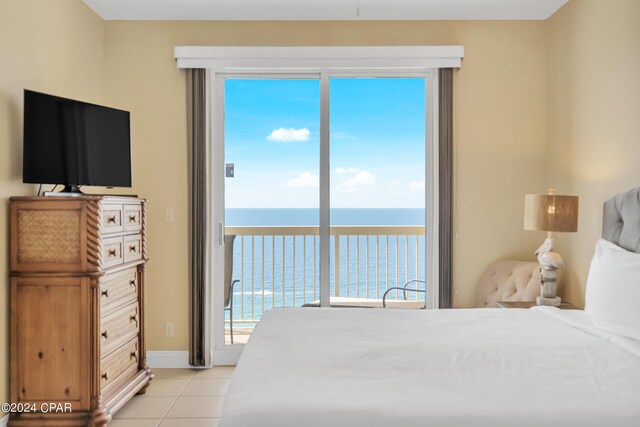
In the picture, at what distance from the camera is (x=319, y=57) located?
3.90 meters

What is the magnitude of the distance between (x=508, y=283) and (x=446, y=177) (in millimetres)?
920

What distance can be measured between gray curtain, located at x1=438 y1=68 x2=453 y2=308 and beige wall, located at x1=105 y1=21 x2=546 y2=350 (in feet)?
0.29

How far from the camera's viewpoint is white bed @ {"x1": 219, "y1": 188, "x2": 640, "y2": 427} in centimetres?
134

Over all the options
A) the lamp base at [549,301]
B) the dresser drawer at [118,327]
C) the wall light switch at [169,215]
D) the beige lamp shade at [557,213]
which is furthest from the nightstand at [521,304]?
the wall light switch at [169,215]

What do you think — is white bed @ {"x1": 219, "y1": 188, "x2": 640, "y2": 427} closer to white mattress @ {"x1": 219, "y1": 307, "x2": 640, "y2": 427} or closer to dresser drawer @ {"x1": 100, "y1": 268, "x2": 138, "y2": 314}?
white mattress @ {"x1": 219, "y1": 307, "x2": 640, "y2": 427}

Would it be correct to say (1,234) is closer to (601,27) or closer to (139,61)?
(139,61)

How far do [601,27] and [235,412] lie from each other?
3.16 meters

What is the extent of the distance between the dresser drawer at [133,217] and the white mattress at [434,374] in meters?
1.27

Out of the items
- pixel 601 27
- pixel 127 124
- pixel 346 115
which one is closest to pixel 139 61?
pixel 127 124

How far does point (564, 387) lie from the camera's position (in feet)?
4.92

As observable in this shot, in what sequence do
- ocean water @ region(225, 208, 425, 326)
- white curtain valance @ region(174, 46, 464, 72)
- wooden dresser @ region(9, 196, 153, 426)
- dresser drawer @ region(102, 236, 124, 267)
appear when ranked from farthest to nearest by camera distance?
ocean water @ region(225, 208, 425, 326)
white curtain valance @ region(174, 46, 464, 72)
dresser drawer @ region(102, 236, 124, 267)
wooden dresser @ region(9, 196, 153, 426)

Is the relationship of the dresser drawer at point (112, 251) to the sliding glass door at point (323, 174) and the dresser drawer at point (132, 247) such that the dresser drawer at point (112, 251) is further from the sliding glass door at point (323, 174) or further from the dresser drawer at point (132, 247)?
the sliding glass door at point (323, 174)

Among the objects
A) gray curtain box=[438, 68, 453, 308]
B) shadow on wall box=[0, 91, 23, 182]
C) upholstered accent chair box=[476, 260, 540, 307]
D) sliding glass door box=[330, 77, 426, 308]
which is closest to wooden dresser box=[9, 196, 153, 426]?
shadow on wall box=[0, 91, 23, 182]

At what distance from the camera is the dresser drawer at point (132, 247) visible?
3090 millimetres
